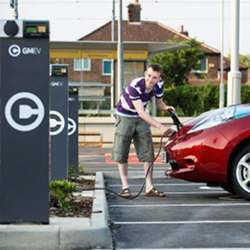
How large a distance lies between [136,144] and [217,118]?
3.62 ft

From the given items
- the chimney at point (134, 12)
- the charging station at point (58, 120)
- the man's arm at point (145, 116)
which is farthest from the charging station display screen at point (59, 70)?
the chimney at point (134, 12)

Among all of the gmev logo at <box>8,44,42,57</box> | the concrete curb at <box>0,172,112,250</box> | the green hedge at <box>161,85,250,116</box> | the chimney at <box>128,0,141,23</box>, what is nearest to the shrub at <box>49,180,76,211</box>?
the concrete curb at <box>0,172,112,250</box>

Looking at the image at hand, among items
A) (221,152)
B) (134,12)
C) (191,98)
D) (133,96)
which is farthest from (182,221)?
(134,12)

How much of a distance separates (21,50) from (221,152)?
3.37 metres

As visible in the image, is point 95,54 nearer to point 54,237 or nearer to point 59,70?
point 59,70

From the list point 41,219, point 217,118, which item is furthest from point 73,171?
point 41,219

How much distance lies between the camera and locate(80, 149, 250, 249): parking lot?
6277mm

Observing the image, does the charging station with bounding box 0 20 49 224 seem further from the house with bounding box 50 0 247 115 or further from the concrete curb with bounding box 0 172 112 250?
the house with bounding box 50 0 247 115

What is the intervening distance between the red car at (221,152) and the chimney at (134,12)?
62.3 m

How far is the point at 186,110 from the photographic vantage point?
153ft

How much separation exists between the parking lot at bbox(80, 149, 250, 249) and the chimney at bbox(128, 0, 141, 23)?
6166 centimetres

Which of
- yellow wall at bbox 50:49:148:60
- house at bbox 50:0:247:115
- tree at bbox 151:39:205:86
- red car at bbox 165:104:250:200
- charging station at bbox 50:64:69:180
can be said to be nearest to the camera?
red car at bbox 165:104:250:200

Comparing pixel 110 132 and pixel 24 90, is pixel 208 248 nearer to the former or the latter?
pixel 24 90

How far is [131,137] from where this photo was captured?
951cm
